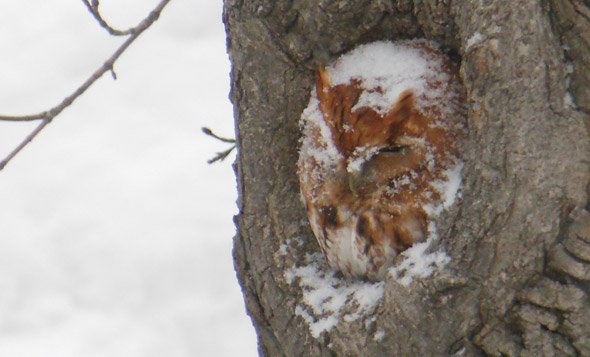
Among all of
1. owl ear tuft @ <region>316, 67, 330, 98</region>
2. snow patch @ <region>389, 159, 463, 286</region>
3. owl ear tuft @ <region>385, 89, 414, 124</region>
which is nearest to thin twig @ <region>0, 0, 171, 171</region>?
owl ear tuft @ <region>316, 67, 330, 98</region>

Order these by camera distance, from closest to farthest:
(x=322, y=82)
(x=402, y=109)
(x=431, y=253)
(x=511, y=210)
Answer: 1. (x=511, y=210)
2. (x=431, y=253)
3. (x=402, y=109)
4. (x=322, y=82)

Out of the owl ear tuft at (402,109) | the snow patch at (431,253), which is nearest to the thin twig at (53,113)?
the owl ear tuft at (402,109)

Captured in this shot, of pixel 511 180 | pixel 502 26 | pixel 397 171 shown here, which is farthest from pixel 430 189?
pixel 502 26

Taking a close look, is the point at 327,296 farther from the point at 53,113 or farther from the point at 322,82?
the point at 53,113

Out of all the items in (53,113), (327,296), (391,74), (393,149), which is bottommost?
(327,296)

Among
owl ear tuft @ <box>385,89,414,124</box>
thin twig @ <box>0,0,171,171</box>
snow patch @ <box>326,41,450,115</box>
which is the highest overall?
thin twig @ <box>0,0,171,171</box>

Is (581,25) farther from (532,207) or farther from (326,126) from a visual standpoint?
(326,126)

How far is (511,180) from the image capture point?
1.92 meters

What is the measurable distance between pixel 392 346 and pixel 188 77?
384 cm

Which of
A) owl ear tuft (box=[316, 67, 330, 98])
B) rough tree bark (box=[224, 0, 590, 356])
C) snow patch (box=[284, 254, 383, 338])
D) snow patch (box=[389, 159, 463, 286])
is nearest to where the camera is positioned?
rough tree bark (box=[224, 0, 590, 356])

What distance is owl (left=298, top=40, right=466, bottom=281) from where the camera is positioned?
2186 mm

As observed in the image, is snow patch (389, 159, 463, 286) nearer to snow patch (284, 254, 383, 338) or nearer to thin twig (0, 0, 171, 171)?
snow patch (284, 254, 383, 338)

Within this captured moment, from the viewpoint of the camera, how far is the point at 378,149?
7.35ft

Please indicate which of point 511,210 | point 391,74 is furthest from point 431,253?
point 391,74
